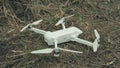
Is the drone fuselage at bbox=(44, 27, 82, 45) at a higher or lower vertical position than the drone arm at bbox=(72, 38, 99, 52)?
higher

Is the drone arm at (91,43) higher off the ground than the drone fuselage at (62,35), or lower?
lower

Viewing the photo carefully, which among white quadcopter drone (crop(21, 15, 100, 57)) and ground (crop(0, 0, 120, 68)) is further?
A: white quadcopter drone (crop(21, 15, 100, 57))

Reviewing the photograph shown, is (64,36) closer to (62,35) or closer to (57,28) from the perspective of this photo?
(62,35)

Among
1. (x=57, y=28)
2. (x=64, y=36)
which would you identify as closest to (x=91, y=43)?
(x=64, y=36)

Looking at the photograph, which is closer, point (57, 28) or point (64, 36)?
point (64, 36)

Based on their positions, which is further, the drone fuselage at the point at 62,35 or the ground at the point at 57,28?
the drone fuselage at the point at 62,35

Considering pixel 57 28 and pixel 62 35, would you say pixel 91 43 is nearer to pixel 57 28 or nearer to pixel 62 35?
pixel 62 35

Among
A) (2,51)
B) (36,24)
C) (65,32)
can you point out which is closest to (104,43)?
(65,32)
